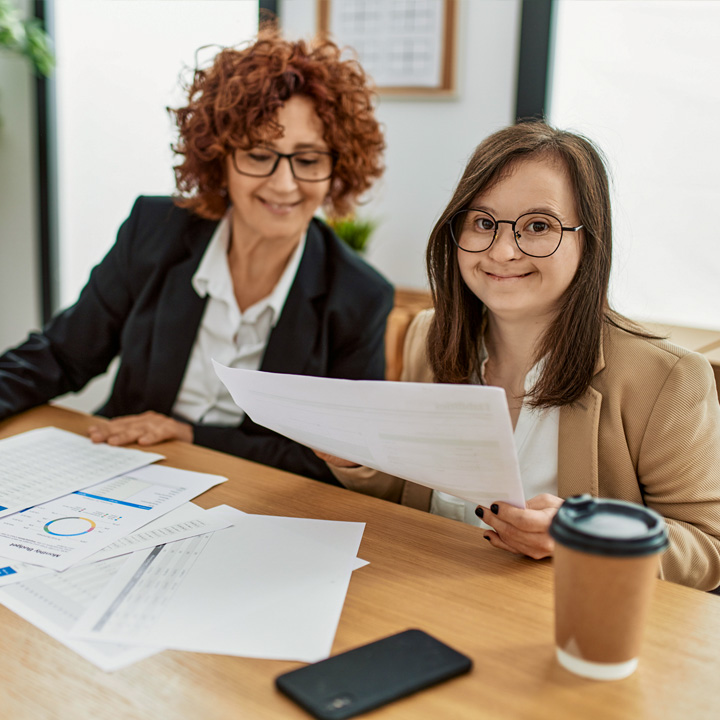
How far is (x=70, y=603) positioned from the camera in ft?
2.78

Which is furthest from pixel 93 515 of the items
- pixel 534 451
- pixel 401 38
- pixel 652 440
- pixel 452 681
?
pixel 401 38

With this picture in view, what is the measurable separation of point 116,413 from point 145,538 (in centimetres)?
94

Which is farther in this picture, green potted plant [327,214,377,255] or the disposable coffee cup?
green potted plant [327,214,377,255]

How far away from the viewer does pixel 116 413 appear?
1.88 m

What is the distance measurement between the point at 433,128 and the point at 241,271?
1.21m

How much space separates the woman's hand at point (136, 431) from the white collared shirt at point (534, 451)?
527 mm

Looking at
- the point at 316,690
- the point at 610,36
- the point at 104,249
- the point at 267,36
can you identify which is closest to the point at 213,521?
the point at 316,690

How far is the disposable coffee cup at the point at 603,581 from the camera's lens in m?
0.68

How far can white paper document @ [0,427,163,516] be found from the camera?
1150 mm

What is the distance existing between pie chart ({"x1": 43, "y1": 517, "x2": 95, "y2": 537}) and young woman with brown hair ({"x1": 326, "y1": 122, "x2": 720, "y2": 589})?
0.41 meters

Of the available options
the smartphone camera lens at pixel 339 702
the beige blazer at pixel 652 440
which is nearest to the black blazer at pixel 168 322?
the beige blazer at pixel 652 440

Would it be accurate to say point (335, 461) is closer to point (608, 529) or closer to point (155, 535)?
point (155, 535)

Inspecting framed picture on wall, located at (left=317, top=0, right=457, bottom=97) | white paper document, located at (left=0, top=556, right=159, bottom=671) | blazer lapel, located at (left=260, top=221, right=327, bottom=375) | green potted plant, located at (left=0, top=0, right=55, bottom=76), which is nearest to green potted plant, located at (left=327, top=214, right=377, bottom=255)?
framed picture on wall, located at (left=317, top=0, right=457, bottom=97)

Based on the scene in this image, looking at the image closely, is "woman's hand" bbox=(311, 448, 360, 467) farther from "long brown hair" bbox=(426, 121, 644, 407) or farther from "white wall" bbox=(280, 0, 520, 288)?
"white wall" bbox=(280, 0, 520, 288)
